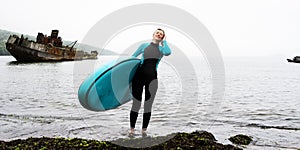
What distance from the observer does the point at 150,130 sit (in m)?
7.57

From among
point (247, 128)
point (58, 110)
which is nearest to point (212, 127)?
point (247, 128)

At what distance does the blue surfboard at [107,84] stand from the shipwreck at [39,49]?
159ft

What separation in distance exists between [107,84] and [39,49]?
5178cm

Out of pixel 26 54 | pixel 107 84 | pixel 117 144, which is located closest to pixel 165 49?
pixel 107 84

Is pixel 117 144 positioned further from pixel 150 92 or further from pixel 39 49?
pixel 39 49

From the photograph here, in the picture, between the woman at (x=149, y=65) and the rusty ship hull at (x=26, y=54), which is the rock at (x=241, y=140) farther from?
the rusty ship hull at (x=26, y=54)

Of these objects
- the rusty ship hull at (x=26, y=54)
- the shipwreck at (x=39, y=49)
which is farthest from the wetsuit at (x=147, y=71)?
the rusty ship hull at (x=26, y=54)

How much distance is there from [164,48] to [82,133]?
2910mm

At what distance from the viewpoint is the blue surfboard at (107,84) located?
5961 mm

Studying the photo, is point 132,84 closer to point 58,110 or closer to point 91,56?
point 58,110

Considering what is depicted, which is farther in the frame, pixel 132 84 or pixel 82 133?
pixel 82 133

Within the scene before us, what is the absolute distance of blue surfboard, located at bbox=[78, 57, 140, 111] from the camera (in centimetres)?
596

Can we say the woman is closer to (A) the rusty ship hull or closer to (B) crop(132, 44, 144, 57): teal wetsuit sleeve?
(B) crop(132, 44, 144, 57): teal wetsuit sleeve

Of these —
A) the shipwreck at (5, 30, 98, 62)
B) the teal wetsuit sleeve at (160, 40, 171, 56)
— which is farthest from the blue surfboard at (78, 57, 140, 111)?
the shipwreck at (5, 30, 98, 62)
